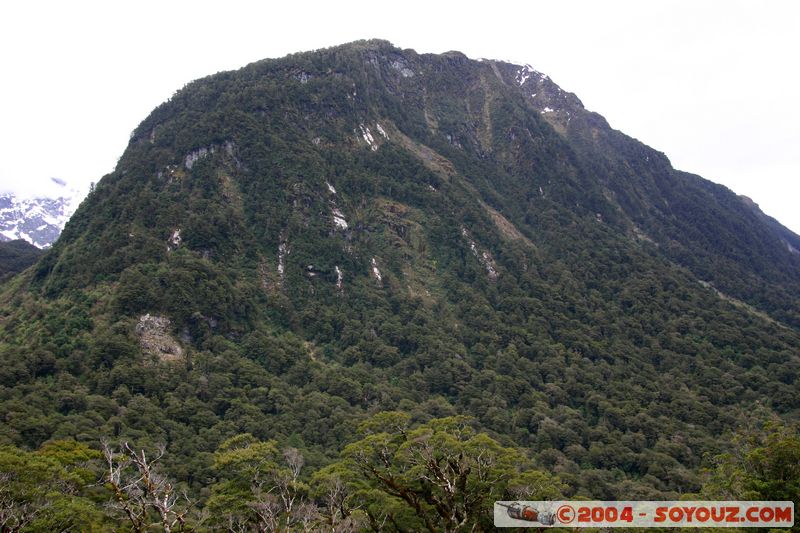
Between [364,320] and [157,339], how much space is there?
→ 42.9m

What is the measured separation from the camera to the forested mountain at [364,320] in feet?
183

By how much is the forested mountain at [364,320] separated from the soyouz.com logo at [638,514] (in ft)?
24.7

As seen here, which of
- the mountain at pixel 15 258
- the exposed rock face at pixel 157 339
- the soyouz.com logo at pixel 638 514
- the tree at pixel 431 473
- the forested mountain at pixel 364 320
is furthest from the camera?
the mountain at pixel 15 258

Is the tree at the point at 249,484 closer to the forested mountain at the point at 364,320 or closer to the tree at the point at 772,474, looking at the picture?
the forested mountain at the point at 364,320

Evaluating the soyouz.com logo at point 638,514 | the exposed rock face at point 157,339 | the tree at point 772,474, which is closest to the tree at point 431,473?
the soyouz.com logo at point 638,514

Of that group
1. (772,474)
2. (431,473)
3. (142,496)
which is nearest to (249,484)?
(431,473)

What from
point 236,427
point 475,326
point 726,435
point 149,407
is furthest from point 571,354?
point 149,407

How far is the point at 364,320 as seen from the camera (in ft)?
379

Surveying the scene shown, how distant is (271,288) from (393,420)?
85673 mm

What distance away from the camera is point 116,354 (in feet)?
259

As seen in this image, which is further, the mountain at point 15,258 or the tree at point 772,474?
the mountain at point 15,258

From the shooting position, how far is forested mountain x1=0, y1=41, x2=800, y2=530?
5566 cm

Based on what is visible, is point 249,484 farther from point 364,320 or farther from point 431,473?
point 364,320

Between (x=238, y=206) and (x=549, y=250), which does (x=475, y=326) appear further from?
(x=238, y=206)
